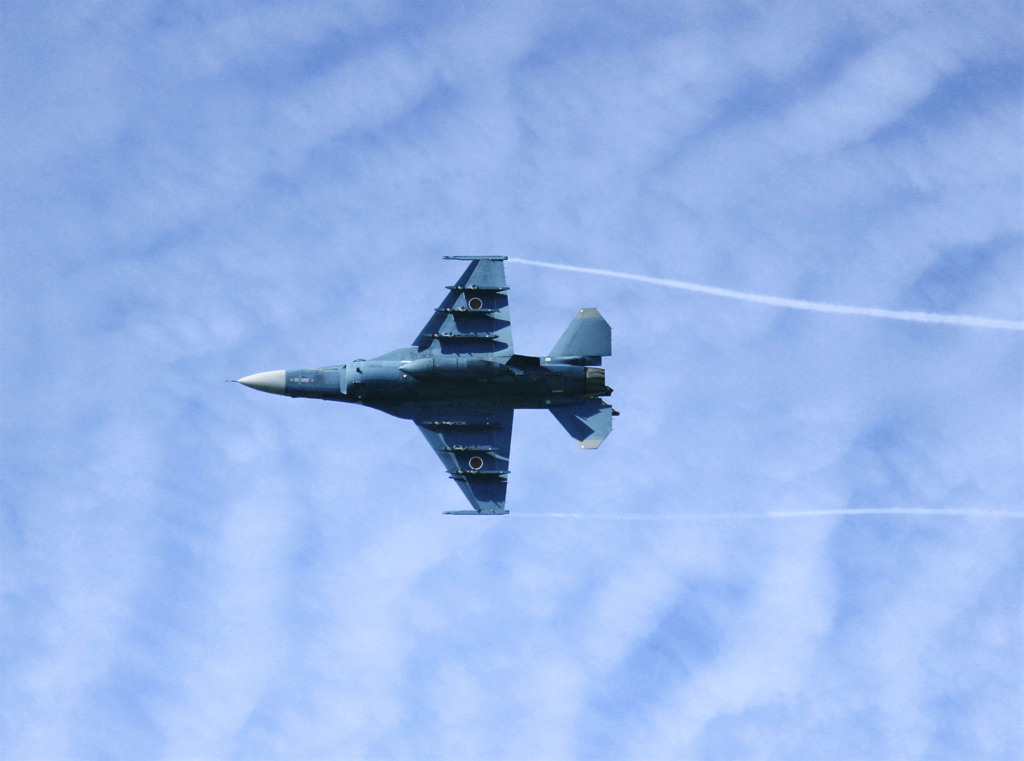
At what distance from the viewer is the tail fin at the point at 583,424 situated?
300ft

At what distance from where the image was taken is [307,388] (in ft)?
304

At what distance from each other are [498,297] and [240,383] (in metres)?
17.2

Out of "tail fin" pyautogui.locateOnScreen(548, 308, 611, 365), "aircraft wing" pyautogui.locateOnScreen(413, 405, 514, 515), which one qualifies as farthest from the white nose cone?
"tail fin" pyautogui.locateOnScreen(548, 308, 611, 365)

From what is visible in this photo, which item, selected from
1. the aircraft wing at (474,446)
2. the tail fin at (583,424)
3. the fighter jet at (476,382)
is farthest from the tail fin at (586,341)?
the aircraft wing at (474,446)

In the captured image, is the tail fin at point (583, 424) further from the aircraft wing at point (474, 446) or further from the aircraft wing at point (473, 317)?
the aircraft wing at point (473, 317)

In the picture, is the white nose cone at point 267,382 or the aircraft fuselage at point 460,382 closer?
the aircraft fuselage at point 460,382

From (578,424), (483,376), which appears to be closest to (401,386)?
(483,376)

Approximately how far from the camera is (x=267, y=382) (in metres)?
92.8

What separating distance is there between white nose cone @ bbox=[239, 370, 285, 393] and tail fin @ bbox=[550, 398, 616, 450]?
1728cm

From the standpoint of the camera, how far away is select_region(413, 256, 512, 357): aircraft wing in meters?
92.1

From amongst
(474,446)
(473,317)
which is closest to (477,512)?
(474,446)

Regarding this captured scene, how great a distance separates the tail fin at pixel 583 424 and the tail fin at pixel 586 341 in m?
2.84

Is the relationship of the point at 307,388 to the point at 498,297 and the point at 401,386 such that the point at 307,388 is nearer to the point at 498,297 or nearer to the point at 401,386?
the point at 401,386

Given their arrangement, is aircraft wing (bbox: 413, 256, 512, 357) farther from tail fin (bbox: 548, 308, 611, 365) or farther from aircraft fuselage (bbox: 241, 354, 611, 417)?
tail fin (bbox: 548, 308, 611, 365)
